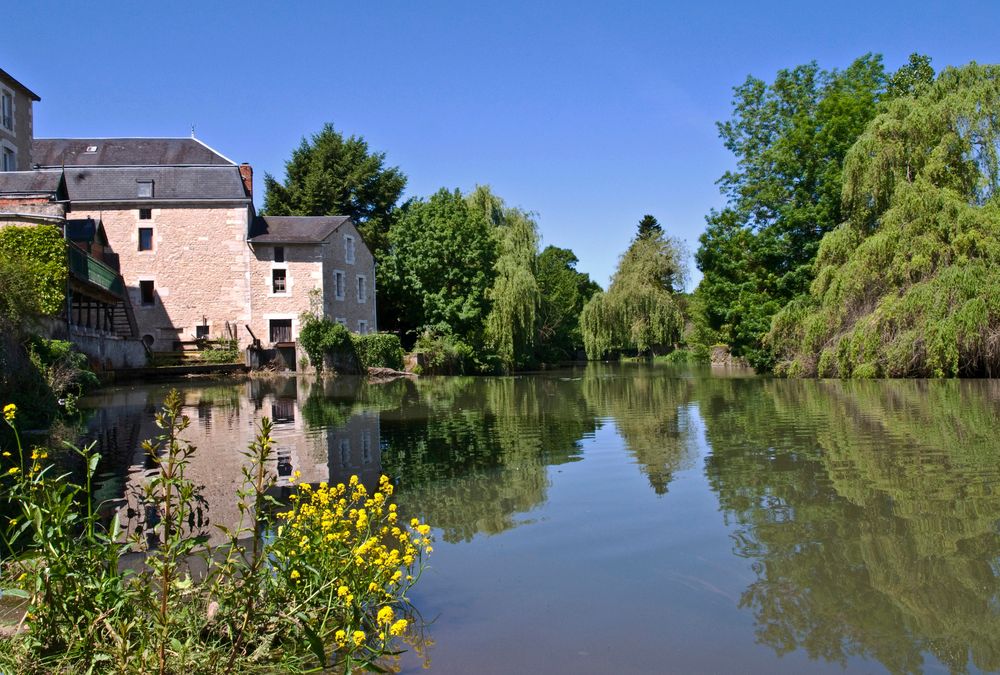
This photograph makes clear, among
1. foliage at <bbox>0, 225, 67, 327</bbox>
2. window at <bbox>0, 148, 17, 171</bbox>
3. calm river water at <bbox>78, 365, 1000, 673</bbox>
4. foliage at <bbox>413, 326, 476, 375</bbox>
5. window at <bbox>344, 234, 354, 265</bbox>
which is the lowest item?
calm river water at <bbox>78, 365, 1000, 673</bbox>

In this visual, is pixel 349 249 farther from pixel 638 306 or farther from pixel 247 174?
pixel 638 306

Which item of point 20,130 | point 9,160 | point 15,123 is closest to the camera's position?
point 9,160

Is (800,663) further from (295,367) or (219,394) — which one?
(295,367)

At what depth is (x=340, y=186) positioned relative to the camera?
4603 centimetres

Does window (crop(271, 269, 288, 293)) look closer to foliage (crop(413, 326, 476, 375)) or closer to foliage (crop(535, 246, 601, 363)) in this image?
foliage (crop(413, 326, 476, 375))

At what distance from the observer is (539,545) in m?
6.23

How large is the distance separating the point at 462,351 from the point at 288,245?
9557mm

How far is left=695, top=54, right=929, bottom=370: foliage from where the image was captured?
32125mm

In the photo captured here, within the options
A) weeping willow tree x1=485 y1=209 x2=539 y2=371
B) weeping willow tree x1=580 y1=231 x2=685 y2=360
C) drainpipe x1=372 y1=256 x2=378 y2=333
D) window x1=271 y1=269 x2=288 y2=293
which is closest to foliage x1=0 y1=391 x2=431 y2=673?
weeping willow tree x1=485 y1=209 x2=539 y2=371

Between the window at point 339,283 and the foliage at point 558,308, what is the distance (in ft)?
38.0

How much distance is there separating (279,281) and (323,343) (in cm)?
440

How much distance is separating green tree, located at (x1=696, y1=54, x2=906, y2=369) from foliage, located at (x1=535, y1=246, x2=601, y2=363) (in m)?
12.1

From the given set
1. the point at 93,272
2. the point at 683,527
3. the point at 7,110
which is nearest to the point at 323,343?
the point at 93,272

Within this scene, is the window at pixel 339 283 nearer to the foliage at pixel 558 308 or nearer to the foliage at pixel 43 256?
the foliage at pixel 558 308
